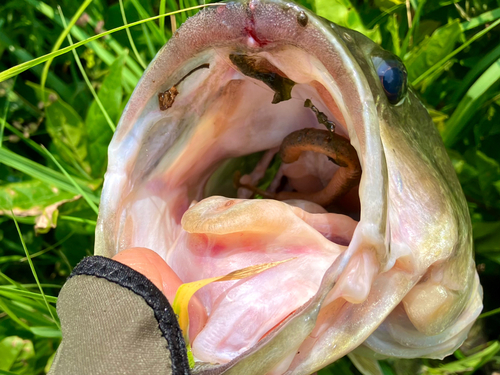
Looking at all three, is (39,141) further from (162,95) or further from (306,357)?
(306,357)

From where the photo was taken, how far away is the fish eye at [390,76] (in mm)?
978

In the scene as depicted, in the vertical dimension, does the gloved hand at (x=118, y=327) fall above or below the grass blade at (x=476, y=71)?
below

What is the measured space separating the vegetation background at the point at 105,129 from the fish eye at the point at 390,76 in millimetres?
629

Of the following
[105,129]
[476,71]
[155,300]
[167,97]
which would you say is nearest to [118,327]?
[155,300]

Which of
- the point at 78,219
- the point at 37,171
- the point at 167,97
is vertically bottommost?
the point at 78,219

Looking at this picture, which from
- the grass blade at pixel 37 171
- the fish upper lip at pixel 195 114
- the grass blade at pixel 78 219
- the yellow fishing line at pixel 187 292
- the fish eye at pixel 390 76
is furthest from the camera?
the grass blade at pixel 78 219

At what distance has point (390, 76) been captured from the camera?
98 cm

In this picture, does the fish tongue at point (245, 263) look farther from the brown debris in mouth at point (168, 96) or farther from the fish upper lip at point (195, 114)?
the brown debris in mouth at point (168, 96)

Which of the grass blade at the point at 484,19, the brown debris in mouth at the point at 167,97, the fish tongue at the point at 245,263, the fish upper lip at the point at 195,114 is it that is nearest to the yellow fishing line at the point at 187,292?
the fish tongue at the point at 245,263

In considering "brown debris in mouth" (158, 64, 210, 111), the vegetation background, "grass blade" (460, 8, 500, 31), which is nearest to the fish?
"brown debris in mouth" (158, 64, 210, 111)

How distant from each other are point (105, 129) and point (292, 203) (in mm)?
804

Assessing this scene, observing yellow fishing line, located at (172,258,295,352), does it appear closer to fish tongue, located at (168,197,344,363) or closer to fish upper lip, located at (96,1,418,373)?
fish tongue, located at (168,197,344,363)

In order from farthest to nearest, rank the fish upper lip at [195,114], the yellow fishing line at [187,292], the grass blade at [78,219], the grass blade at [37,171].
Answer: the grass blade at [78,219]
the grass blade at [37,171]
the yellow fishing line at [187,292]
the fish upper lip at [195,114]

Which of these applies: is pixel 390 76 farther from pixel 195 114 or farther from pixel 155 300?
pixel 155 300
